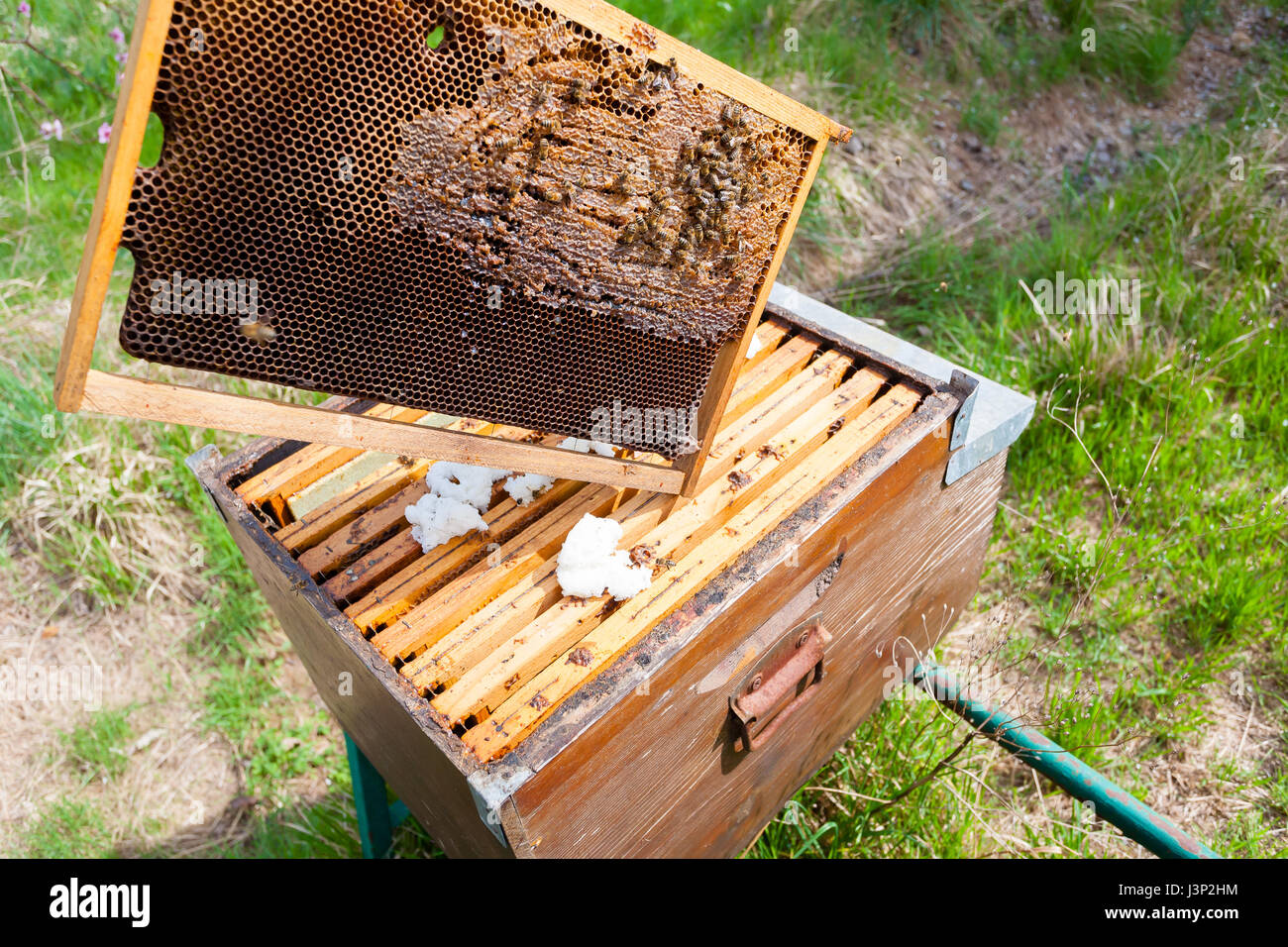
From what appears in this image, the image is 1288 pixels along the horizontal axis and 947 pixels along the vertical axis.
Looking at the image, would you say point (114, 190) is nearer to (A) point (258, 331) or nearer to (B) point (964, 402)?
(A) point (258, 331)

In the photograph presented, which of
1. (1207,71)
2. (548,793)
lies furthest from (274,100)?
(1207,71)

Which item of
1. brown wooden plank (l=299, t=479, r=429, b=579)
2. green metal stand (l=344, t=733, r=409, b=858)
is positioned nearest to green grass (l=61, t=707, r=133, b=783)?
green metal stand (l=344, t=733, r=409, b=858)

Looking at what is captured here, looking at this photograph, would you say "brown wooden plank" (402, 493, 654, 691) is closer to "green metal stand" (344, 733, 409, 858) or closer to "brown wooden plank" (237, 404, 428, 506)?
"brown wooden plank" (237, 404, 428, 506)

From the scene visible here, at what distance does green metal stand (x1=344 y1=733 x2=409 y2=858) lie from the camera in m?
2.74

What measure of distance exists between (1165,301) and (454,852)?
179 inches

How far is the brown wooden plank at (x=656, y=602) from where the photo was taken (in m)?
1.63

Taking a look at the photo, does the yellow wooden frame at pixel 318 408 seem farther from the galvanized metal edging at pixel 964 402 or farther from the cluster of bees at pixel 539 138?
the galvanized metal edging at pixel 964 402

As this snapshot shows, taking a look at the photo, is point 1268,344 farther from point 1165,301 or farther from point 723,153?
point 723,153

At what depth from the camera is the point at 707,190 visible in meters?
1.75

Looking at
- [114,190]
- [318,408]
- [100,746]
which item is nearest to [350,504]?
[318,408]

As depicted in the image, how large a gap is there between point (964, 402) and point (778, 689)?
976mm

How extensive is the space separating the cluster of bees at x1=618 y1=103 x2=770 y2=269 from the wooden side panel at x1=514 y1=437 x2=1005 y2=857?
0.74 m

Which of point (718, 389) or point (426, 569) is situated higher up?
point (718, 389)

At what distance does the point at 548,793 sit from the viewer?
1590mm
